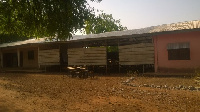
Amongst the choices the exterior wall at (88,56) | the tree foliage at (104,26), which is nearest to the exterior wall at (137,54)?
the exterior wall at (88,56)

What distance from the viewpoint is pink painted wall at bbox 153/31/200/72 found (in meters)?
12.8

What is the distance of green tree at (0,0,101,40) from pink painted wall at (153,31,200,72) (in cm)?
697

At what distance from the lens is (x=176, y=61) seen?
44.5ft

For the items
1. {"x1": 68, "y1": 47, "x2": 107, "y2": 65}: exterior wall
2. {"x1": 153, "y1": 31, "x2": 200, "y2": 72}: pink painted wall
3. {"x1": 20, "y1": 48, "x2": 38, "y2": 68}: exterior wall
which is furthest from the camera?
{"x1": 20, "y1": 48, "x2": 38, "y2": 68}: exterior wall

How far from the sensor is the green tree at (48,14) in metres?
8.55

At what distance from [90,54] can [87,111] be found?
39.8ft

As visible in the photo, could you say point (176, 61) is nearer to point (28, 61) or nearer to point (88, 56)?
point (88, 56)

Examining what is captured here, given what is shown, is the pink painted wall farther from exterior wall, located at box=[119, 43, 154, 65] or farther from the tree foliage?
the tree foliage

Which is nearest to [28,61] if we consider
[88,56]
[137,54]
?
[88,56]

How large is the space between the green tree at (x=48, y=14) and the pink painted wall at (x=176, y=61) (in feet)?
22.9

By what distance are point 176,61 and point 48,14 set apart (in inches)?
385

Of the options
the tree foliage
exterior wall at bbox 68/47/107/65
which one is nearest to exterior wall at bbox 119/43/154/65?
exterior wall at bbox 68/47/107/65

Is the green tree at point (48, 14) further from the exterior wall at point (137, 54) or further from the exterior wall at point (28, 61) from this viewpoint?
the exterior wall at point (28, 61)

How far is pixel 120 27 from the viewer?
172ft
